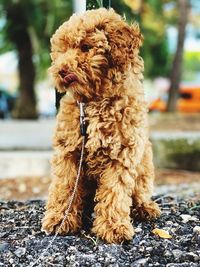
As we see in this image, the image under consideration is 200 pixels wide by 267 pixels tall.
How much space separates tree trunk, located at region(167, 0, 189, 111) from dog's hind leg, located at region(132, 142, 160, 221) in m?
13.6

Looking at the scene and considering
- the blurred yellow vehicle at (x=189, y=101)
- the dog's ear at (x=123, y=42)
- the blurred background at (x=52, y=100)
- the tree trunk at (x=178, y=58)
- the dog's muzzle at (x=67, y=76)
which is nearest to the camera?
the dog's muzzle at (x=67, y=76)

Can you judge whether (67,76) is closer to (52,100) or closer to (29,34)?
(52,100)

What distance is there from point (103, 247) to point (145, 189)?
2.56 feet

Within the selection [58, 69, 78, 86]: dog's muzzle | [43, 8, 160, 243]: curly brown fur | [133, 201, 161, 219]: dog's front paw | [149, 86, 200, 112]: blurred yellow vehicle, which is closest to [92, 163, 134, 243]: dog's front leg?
[43, 8, 160, 243]: curly brown fur

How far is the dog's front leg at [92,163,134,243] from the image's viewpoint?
14.0ft

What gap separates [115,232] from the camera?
4305mm

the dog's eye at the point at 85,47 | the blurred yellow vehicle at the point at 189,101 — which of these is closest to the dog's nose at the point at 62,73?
the dog's eye at the point at 85,47

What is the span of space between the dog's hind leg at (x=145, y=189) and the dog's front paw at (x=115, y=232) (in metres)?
0.53

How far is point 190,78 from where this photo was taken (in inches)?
2219

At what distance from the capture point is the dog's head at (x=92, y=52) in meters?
3.98

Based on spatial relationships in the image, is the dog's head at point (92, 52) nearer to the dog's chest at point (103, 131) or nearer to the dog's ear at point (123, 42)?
the dog's ear at point (123, 42)

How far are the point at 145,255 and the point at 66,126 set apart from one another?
1.08 metres

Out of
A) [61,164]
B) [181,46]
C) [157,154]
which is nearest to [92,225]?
[61,164]

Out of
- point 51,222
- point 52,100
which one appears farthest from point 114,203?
point 52,100
